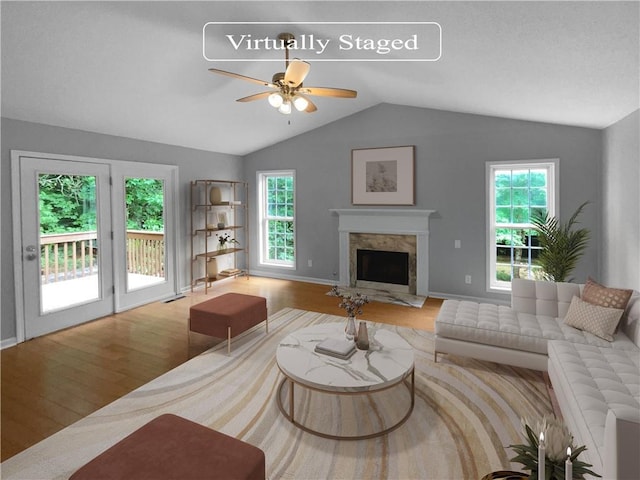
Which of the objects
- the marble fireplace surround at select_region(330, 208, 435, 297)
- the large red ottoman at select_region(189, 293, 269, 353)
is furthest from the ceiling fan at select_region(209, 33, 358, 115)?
the marble fireplace surround at select_region(330, 208, 435, 297)

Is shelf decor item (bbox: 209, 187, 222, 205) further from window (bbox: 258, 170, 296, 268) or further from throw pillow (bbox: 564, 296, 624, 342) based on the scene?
throw pillow (bbox: 564, 296, 624, 342)

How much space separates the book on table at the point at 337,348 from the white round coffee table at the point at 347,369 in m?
0.03

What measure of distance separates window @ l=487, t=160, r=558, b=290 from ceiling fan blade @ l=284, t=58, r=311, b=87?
11.0 feet

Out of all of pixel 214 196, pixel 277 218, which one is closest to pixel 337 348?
pixel 214 196

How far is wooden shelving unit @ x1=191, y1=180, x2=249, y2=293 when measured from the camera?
5.94 metres

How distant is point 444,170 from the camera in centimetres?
525

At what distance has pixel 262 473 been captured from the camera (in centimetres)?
153

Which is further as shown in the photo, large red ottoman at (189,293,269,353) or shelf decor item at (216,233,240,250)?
shelf decor item at (216,233,240,250)

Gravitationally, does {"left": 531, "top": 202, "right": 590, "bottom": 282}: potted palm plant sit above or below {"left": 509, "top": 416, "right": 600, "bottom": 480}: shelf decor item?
above

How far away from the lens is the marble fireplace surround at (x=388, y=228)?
5457 millimetres

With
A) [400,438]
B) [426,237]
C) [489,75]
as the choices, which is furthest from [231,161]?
[400,438]

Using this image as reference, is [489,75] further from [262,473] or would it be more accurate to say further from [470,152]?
[262,473]

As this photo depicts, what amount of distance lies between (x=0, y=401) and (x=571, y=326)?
464 centimetres

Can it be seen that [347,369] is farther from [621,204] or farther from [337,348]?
[621,204]
